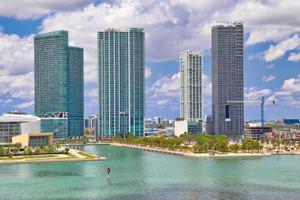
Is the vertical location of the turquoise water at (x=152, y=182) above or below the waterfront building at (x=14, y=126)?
below

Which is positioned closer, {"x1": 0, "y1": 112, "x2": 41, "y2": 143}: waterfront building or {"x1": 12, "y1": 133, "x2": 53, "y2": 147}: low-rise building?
{"x1": 12, "y1": 133, "x2": 53, "y2": 147}: low-rise building

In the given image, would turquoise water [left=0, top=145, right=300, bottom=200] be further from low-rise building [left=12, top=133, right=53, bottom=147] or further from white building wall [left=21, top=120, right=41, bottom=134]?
white building wall [left=21, top=120, right=41, bottom=134]

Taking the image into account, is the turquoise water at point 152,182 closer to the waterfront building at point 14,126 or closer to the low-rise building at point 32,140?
the low-rise building at point 32,140

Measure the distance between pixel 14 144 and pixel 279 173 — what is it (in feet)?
335

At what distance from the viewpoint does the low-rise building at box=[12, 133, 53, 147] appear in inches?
6826

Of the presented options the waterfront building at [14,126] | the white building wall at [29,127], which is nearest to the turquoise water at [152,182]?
the waterfront building at [14,126]

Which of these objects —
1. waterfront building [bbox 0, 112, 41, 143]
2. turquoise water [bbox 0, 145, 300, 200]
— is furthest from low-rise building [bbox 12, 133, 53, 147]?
turquoise water [bbox 0, 145, 300, 200]

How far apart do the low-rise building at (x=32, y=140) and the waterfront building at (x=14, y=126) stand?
6792mm

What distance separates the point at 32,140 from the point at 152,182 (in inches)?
3985

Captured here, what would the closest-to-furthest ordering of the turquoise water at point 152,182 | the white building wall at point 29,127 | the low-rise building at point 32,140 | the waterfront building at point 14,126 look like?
the turquoise water at point 152,182, the low-rise building at point 32,140, the waterfront building at point 14,126, the white building wall at point 29,127

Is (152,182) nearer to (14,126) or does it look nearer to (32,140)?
(32,140)

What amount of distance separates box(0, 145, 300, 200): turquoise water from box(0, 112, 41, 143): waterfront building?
75.3m

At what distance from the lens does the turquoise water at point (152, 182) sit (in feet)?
219

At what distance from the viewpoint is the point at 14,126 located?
187375mm
